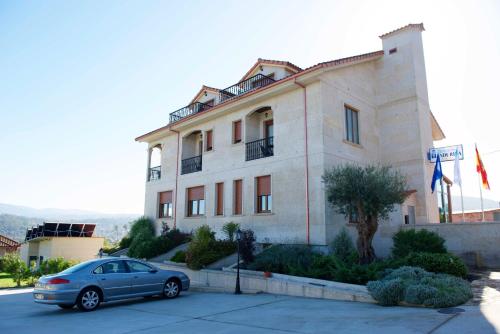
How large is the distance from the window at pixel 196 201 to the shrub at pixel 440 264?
37.9ft

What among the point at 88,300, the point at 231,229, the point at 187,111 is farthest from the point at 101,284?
the point at 187,111

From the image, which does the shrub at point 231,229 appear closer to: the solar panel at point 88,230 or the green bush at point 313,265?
the green bush at point 313,265

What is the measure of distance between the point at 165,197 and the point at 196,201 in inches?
124

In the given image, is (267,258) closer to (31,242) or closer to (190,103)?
(190,103)

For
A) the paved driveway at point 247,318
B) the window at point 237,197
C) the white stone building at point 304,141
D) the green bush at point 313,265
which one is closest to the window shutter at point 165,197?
the white stone building at point 304,141

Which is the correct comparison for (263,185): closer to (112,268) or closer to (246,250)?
(246,250)

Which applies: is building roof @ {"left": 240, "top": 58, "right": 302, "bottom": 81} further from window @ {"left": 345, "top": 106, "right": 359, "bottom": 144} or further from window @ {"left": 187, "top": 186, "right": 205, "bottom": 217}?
window @ {"left": 187, "top": 186, "right": 205, "bottom": 217}

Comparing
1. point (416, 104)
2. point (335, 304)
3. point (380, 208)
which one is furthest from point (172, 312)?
point (416, 104)

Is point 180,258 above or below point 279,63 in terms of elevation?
below

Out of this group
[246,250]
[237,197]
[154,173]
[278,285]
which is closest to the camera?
[278,285]

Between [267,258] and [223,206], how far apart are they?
5.92m

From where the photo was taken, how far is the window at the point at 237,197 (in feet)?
58.4

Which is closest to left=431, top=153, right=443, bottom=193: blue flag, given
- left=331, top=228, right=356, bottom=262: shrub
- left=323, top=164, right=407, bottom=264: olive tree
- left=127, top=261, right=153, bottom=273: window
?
left=323, top=164, right=407, bottom=264: olive tree

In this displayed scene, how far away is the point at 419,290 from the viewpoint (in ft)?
26.9
